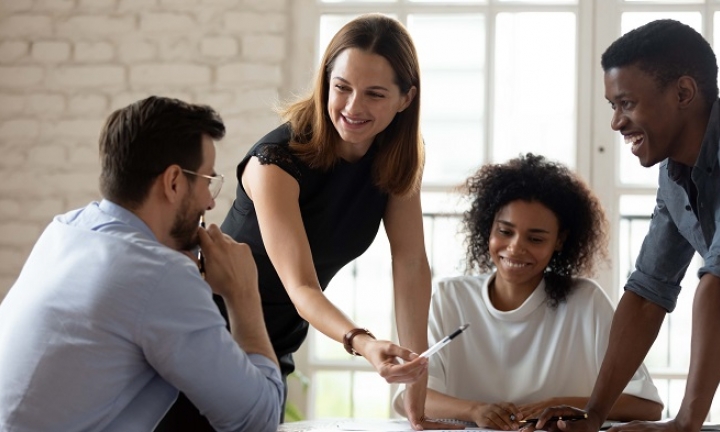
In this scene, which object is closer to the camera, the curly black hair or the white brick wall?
the curly black hair

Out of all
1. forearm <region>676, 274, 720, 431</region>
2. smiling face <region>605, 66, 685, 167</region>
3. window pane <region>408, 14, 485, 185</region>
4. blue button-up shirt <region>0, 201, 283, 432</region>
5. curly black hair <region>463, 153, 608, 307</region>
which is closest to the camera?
blue button-up shirt <region>0, 201, 283, 432</region>

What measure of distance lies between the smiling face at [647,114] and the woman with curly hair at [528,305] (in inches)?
30.7

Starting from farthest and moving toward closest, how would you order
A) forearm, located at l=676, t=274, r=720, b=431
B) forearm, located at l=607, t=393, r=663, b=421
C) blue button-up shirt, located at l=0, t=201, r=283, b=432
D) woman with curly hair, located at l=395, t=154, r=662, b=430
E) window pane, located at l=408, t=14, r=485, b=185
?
window pane, located at l=408, t=14, r=485, b=185 < woman with curly hair, located at l=395, t=154, r=662, b=430 < forearm, located at l=607, t=393, r=663, b=421 < forearm, located at l=676, t=274, r=720, b=431 < blue button-up shirt, located at l=0, t=201, r=283, b=432

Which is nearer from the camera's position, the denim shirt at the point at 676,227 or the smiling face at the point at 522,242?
the denim shirt at the point at 676,227

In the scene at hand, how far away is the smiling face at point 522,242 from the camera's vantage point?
2.68 metres

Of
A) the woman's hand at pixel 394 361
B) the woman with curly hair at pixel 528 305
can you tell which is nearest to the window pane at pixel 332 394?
the woman with curly hair at pixel 528 305

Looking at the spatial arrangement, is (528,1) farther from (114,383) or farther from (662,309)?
(114,383)

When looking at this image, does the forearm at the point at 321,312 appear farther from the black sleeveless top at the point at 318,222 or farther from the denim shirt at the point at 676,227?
the denim shirt at the point at 676,227

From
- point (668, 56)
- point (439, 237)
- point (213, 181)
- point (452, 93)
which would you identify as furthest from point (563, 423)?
point (452, 93)

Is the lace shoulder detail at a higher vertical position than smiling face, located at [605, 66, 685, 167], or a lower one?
lower

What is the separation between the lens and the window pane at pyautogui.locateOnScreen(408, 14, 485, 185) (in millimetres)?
3895

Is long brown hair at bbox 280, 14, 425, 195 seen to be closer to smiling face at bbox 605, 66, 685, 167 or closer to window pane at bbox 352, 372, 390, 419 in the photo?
smiling face at bbox 605, 66, 685, 167

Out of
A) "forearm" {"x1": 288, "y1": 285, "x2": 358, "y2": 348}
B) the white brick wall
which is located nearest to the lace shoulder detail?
"forearm" {"x1": 288, "y1": 285, "x2": 358, "y2": 348}

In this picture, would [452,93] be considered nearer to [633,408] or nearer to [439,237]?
[439,237]
